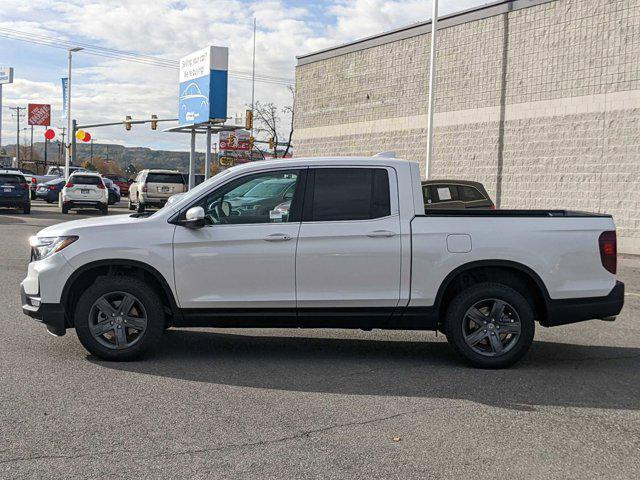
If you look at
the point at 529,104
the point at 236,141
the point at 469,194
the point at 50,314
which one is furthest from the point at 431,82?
the point at 236,141

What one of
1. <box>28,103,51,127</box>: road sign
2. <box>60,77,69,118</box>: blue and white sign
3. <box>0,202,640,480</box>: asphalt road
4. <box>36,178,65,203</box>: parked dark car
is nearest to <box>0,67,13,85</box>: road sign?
<box>28,103,51,127</box>: road sign

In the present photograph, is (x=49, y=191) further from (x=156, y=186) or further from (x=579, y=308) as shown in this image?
(x=579, y=308)

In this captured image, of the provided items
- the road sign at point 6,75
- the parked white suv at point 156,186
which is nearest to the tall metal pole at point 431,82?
the parked white suv at point 156,186

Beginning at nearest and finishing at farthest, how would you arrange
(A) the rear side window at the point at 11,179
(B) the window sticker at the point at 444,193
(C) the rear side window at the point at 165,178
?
(B) the window sticker at the point at 444,193 < (A) the rear side window at the point at 11,179 < (C) the rear side window at the point at 165,178

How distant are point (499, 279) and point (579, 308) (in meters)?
0.74

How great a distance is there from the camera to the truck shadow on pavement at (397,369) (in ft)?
19.4

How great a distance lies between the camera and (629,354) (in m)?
7.43

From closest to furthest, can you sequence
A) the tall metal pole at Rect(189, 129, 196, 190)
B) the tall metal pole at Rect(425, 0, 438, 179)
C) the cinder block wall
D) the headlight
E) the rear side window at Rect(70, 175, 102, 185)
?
the headlight → the cinder block wall → the tall metal pole at Rect(425, 0, 438, 179) → the rear side window at Rect(70, 175, 102, 185) → the tall metal pole at Rect(189, 129, 196, 190)

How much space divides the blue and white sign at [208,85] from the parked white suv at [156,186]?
9.08 feet

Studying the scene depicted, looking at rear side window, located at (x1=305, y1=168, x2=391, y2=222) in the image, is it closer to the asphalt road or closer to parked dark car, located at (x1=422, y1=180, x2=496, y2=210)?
the asphalt road

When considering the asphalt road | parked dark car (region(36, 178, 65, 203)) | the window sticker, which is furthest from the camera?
parked dark car (region(36, 178, 65, 203))

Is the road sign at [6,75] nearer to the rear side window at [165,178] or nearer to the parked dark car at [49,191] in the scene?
the parked dark car at [49,191]

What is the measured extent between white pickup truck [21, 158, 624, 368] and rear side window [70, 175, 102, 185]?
23.4 m

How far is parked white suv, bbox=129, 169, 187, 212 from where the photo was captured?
3038 cm
